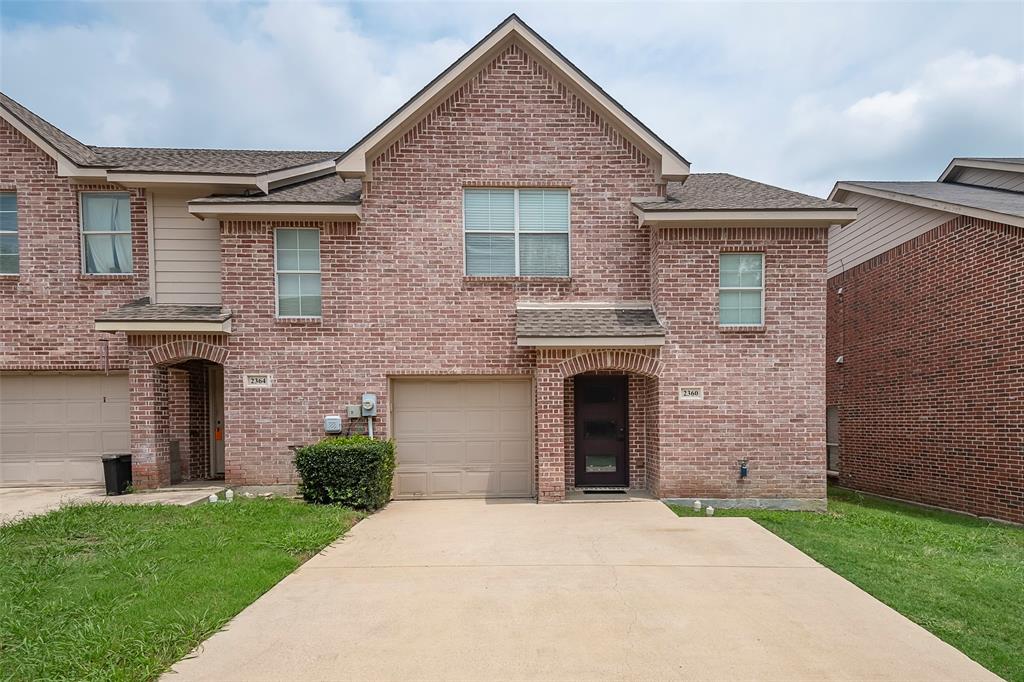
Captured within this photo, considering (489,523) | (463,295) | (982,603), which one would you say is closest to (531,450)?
(489,523)

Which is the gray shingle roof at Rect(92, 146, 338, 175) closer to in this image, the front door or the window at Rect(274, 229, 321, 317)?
the window at Rect(274, 229, 321, 317)

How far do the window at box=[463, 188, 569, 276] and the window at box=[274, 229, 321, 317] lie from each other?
294cm

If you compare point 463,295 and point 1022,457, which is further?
point 463,295

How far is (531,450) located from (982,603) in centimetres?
694

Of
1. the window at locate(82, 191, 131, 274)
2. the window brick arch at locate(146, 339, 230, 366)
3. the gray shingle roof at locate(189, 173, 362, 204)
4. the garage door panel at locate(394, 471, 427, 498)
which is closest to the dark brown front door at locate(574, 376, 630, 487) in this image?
the garage door panel at locate(394, 471, 427, 498)

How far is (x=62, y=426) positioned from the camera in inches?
Result: 444

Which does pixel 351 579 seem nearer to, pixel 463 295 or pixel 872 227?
pixel 463 295

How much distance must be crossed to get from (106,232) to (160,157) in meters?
2.07

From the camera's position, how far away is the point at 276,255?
10.5 m

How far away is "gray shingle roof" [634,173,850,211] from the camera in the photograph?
997cm

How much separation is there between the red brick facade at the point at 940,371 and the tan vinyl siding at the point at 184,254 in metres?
14.5

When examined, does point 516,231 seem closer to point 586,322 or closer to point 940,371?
point 586,322

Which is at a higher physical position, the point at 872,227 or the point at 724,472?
the point at 872,227

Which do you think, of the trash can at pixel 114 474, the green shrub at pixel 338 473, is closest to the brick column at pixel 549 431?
the green shrub at pixel 338 473
